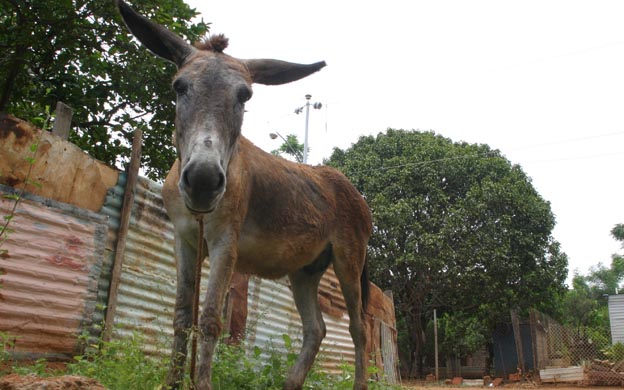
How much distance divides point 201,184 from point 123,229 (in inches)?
119

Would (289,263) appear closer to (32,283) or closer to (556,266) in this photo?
(32,283)

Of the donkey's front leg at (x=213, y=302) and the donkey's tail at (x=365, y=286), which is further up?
the donkey's tail at (x=365, y=286)

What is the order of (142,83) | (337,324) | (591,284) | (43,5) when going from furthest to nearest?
(591,284) → (337,324) → (142,83) → (43,5)

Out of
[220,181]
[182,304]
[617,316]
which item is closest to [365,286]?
[182,304]

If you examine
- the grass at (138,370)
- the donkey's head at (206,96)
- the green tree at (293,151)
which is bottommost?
the grass at (138,370)

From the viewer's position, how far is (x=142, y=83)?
855cm

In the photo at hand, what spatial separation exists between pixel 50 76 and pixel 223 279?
21.4ft

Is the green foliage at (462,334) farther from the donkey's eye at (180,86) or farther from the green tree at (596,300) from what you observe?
the donkey's eye at (180,86)

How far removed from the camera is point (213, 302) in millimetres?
3521

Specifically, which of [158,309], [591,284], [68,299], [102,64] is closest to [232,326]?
Result: [158,309]

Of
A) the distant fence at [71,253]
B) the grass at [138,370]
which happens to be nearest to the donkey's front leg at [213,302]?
the grass at [138,370]

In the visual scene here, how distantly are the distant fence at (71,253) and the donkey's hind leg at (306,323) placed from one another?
1.61 ft

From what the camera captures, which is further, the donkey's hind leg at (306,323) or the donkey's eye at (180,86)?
the donkey's hind leg at (306,323)

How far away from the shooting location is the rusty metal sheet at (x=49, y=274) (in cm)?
441
